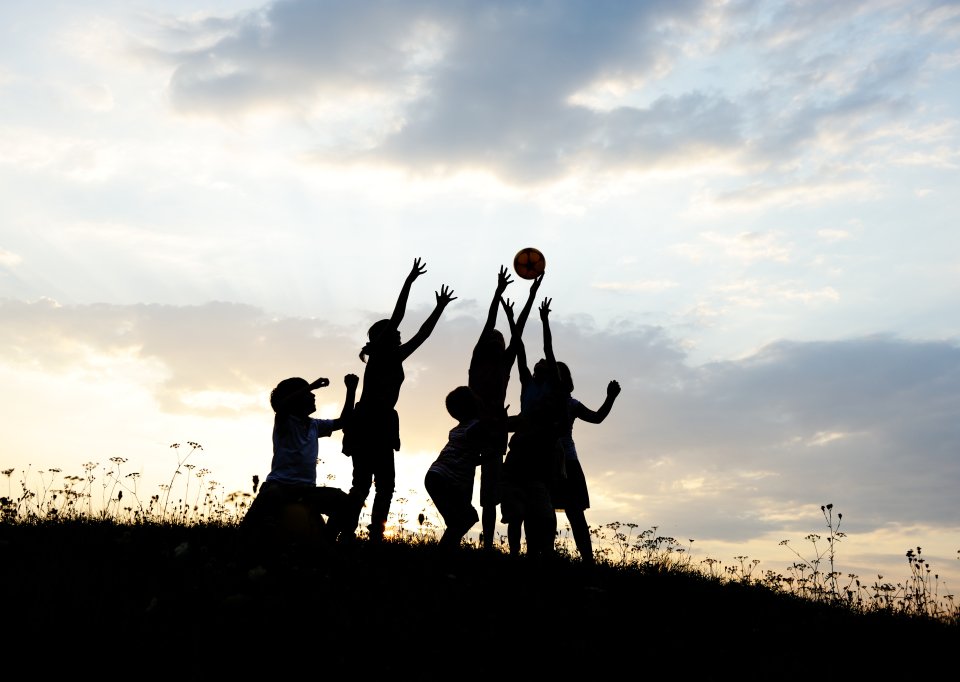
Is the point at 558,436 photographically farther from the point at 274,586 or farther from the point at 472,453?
the point at 274,586

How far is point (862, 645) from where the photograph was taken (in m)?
7.43

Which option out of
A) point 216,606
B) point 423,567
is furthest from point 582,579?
point 216,606

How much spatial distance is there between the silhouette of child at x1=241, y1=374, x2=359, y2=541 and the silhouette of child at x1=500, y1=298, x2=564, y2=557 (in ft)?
6.06

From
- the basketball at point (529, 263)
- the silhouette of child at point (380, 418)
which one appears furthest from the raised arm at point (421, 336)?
the basketball at point (529, 263)

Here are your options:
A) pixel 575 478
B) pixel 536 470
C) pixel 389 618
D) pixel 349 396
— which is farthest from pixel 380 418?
pixel 389 618

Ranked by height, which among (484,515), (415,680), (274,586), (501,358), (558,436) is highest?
(501,358)

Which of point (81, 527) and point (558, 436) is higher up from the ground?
point (558, 436)

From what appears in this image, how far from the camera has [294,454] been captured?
893 cm

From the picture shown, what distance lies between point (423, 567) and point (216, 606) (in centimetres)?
243

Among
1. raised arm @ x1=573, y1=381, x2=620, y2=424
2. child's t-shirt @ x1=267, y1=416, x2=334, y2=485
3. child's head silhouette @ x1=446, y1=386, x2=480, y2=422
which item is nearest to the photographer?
child's t-shirt @ x1=267, y1=416, x2=334, y2=485

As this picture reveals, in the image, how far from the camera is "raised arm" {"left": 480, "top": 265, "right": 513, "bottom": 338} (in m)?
10.3


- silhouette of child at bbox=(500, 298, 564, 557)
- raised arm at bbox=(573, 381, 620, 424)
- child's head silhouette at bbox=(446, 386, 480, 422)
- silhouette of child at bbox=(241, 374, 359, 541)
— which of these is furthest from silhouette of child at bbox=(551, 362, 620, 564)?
silhouette of child at bbox=(241, 374, 359, 541)

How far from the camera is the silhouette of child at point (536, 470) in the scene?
950 centimetres

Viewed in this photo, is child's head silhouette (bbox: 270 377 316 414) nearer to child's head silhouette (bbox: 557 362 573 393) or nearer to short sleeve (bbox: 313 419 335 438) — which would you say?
short sleeve (bbox: 313 419 335 438)
